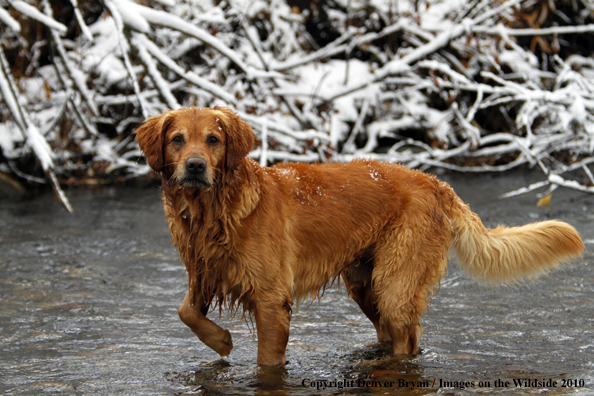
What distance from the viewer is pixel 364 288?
455 cm

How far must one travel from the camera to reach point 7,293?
5.34 meters

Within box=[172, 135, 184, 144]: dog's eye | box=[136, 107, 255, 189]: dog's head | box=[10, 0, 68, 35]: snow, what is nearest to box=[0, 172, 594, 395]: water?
box=[136, 107, 255, 189]: dog's head

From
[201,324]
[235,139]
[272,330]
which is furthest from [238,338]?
[235,139]

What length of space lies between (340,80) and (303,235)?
25.4 feet

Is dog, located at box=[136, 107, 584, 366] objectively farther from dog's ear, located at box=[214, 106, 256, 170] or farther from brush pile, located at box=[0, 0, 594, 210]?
brush pile, located at box=[0, 0, 594, 210]

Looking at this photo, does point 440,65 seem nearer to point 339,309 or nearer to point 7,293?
point 339,309

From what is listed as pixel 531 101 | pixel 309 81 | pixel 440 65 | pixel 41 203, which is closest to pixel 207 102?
pixel 309 81

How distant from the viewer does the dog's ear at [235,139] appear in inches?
146

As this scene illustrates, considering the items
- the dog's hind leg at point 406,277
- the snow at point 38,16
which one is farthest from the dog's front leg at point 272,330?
the snow at point 38,16

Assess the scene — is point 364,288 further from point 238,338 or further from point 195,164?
point 195,164

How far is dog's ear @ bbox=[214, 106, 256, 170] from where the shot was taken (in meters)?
3.70

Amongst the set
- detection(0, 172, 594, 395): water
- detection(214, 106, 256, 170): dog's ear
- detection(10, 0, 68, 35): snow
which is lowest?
detection(0, 172, 594, 395): water

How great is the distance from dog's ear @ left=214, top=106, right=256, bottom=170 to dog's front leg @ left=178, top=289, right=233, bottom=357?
849 mm

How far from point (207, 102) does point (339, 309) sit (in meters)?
6.17
